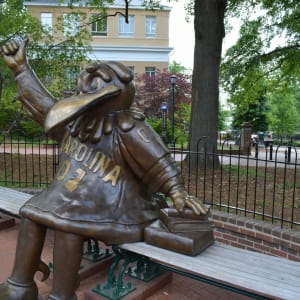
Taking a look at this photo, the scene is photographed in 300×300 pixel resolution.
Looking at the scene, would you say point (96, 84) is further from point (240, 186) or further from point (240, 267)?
point (240, 186)

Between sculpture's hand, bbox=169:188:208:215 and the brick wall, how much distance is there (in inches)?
82.8

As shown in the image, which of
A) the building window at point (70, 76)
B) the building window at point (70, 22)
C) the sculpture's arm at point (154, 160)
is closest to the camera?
the sculpture's arm at point (154, 160)

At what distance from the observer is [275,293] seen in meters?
1.99

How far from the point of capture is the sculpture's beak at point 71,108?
7.28 ft

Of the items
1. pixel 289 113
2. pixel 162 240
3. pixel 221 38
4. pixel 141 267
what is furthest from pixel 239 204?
pixel 289 113

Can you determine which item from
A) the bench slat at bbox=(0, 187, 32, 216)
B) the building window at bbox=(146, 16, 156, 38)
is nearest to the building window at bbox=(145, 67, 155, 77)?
the building window at bbox=(146, 16, 156, 38)

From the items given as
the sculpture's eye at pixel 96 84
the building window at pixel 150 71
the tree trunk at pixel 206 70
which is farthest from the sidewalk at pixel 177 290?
the building window at pixel 150 71

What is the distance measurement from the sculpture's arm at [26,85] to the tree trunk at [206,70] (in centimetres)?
583

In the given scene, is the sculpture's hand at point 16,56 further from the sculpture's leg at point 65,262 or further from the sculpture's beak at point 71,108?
the sculpture's leg at point 65,262

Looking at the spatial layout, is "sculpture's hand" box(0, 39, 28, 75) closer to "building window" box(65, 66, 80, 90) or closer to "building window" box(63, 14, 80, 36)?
"building window" box(65, 66, 80, 90)

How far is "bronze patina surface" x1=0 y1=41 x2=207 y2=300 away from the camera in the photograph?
92.3 inches

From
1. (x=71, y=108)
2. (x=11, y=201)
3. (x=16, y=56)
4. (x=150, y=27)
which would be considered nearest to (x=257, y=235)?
(x=11, y=201)

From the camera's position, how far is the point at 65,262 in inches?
91.0

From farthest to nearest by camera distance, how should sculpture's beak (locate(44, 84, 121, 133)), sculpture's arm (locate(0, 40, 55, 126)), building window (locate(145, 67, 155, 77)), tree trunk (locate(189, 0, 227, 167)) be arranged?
building window (locate(145, 67, 155, 77)), tree trunk (locate(189, 0, 227, 167)), sculpture's arm (locate(0, 40, 55, 126)), sculpture's beak (locate(44, 84, 121, 133))
